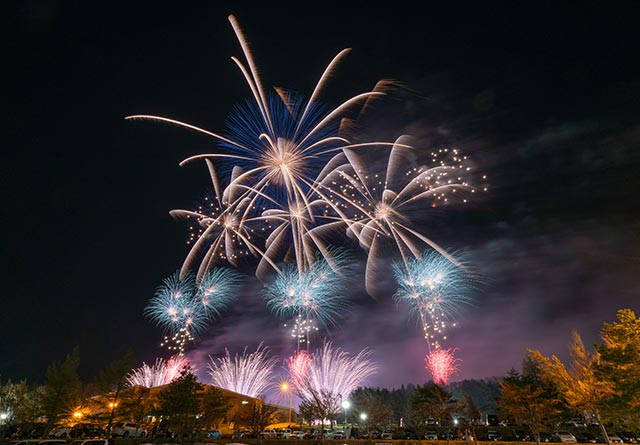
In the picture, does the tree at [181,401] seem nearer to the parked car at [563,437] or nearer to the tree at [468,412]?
the tree at [468,412]

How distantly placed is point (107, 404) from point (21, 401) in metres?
22.5

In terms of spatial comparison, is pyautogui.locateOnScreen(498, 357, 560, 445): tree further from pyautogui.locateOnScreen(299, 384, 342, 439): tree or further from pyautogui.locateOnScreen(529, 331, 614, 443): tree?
pyautogui.locateOnScreen(299, 384, 342, 439): tree

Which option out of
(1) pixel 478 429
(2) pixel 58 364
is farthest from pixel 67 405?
(1) pixel 478 429

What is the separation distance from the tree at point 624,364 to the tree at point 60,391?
60.8 m

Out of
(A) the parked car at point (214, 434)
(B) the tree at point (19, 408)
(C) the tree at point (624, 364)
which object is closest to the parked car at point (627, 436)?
(C) the tree at point (624, 364)

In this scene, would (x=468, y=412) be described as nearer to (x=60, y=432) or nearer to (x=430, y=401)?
(x=430, y=401)

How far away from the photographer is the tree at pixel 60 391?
45.3 m

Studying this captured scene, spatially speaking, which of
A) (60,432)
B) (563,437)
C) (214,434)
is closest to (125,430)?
(60,432)

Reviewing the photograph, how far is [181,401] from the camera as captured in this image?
38.6 meters

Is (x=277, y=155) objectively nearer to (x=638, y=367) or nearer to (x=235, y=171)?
(x=235, y=171)

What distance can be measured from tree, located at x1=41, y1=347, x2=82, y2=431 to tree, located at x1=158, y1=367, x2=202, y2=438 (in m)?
15.8

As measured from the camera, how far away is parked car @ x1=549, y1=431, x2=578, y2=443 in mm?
39269

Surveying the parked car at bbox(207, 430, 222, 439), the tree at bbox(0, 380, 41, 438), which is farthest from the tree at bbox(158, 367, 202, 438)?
the tree at bbox(0, 380, 41, 438)

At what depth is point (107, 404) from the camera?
141ft
